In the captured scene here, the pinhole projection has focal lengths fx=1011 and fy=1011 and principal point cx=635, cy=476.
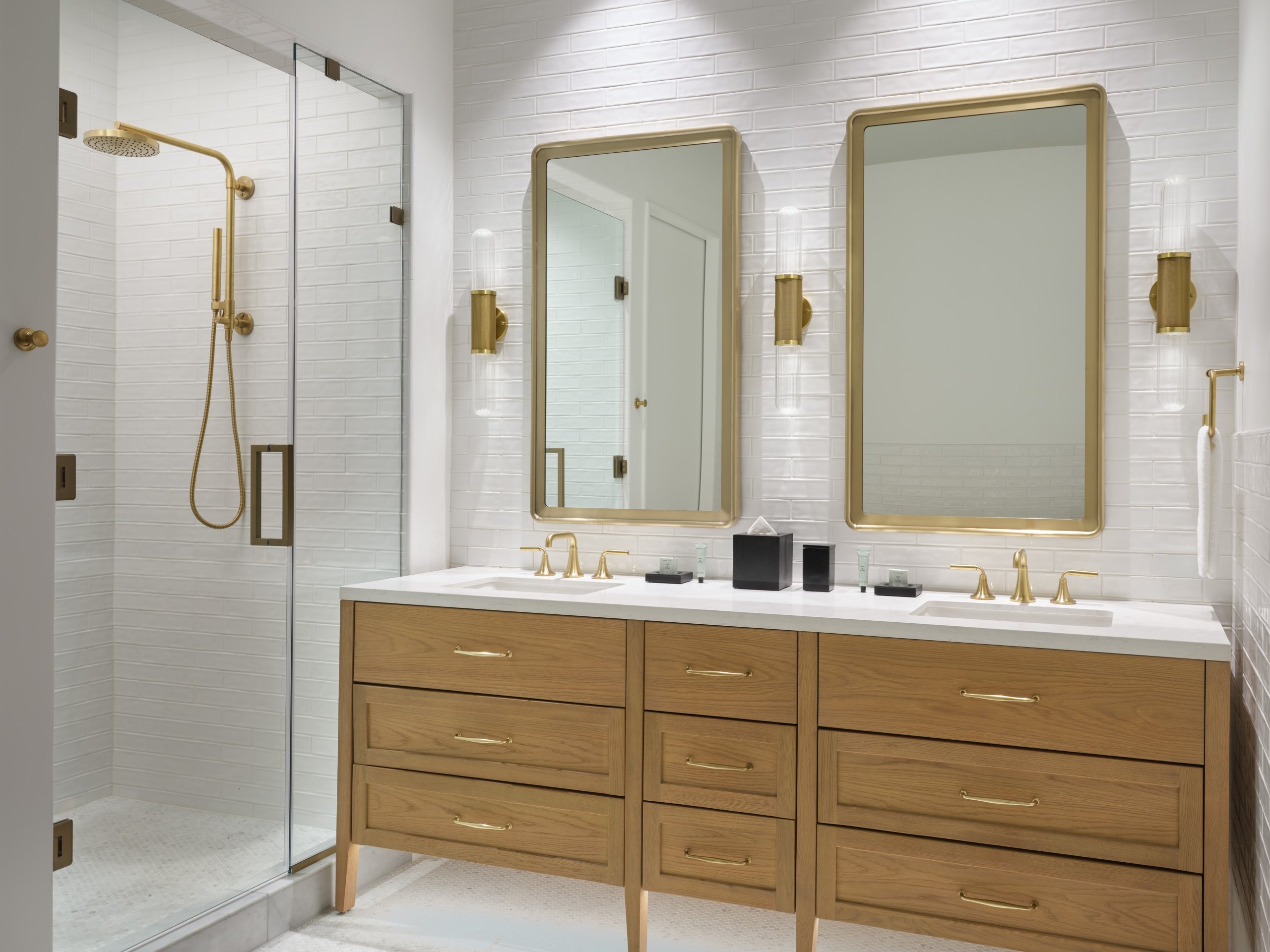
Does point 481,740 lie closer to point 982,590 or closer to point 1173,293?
point 982,590

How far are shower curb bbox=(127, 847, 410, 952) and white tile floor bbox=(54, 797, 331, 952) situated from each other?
0.03 metres

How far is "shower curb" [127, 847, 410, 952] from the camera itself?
224 centimetres

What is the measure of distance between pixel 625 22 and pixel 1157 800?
246 centimetres

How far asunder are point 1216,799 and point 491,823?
Result: 1.58 metres

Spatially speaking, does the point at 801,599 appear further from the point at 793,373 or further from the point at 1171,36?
the point at 1171,36

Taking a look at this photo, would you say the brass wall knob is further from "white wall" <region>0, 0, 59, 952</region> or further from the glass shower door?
the glass shower door

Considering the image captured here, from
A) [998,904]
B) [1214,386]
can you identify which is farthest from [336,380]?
[1214,386]

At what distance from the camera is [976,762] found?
2.09 meters

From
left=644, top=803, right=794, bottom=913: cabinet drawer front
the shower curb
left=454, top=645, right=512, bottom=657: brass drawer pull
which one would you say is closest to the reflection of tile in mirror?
left=644, top=803, right=794, bottom=913: cabinet drawer front

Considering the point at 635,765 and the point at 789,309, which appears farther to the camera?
the point at 789,309

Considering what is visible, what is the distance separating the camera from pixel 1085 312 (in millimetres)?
2539

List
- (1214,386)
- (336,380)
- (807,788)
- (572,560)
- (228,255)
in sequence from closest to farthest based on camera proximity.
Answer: (807,788), (1214,386), (228,255), (336,380), (572,560)

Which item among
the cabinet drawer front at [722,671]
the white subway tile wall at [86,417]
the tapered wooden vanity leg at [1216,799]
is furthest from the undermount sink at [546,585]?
the tapered wooden vanity leg at [1216,799]

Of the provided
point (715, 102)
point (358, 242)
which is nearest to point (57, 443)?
point (358, 242)
